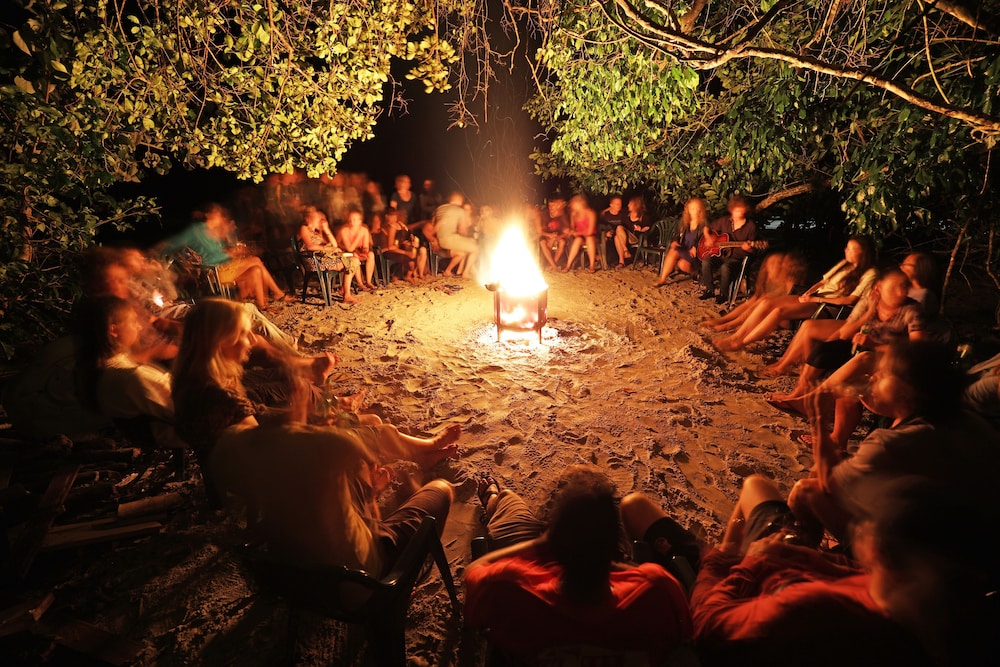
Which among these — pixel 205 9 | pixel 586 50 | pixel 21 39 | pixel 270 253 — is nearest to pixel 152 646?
pixel 21 39

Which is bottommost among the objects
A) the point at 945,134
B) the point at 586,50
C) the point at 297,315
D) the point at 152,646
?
the point at 152,646

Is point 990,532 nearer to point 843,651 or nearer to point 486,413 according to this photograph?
point 843,651

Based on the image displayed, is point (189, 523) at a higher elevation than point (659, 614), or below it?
below

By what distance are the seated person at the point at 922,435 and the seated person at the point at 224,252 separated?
715cm

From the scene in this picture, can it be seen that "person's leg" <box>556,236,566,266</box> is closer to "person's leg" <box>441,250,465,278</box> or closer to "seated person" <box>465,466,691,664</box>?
"person's leg" <box>441,250,465,278</box>

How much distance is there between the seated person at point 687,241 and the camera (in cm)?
782

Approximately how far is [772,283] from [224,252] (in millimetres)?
7290

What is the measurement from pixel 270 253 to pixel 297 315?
5.59ft

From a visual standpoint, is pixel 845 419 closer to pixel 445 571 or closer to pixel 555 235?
pixel 445 571

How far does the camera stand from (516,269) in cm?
645

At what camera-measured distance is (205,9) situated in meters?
3.98

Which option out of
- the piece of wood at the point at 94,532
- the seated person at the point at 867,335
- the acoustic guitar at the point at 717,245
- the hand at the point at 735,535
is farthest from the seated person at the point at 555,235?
the piece of wood at the point at 94,532

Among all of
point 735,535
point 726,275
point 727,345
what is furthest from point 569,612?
point 726,275

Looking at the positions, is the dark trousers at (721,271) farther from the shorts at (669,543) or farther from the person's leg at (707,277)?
the shorts at (669,543)
